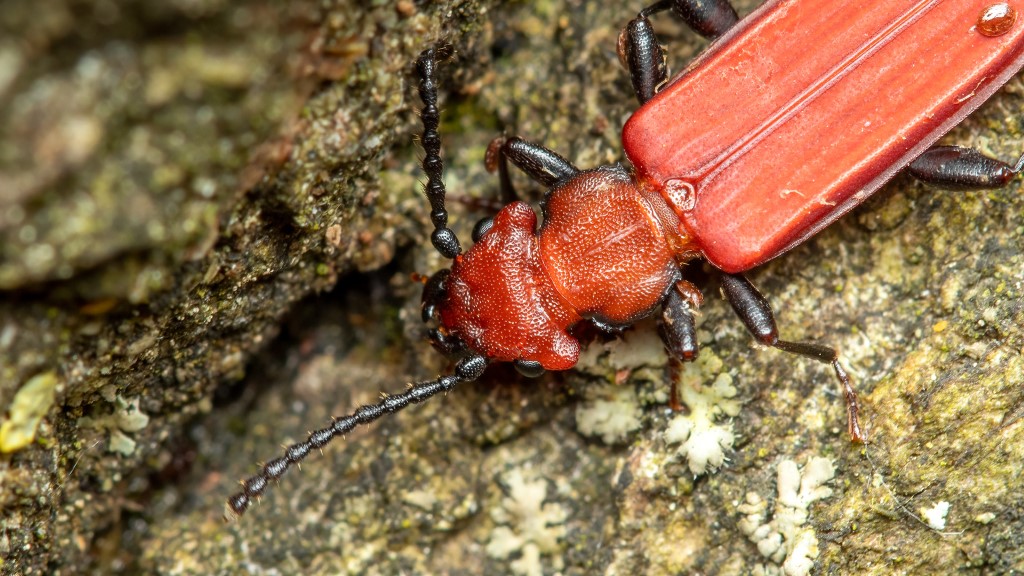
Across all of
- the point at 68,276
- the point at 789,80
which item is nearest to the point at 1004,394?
the point at 789,80

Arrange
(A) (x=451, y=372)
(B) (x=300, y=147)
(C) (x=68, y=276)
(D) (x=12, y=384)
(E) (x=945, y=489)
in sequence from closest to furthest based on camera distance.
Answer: (C) (x=68, y=276), (D) (x=12, y=384), (B) (x=300, y=147), (E) (x=945, y=489), (A) (x=451, y=372)

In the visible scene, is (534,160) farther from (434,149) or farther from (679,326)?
(679,326)

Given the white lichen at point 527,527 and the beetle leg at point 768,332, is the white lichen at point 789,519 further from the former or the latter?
the white lichen at point 527,527

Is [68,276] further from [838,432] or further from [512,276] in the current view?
[838,432]

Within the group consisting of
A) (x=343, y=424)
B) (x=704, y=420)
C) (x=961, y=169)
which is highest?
(x=961, y=169)

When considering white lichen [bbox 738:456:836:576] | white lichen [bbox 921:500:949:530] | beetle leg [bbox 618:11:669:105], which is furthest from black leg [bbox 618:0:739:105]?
white lichen [bbox 921:500:949:530]

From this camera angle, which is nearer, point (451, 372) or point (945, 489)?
point (945, 489)

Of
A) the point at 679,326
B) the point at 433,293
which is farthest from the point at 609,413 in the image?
the point at 433,293
